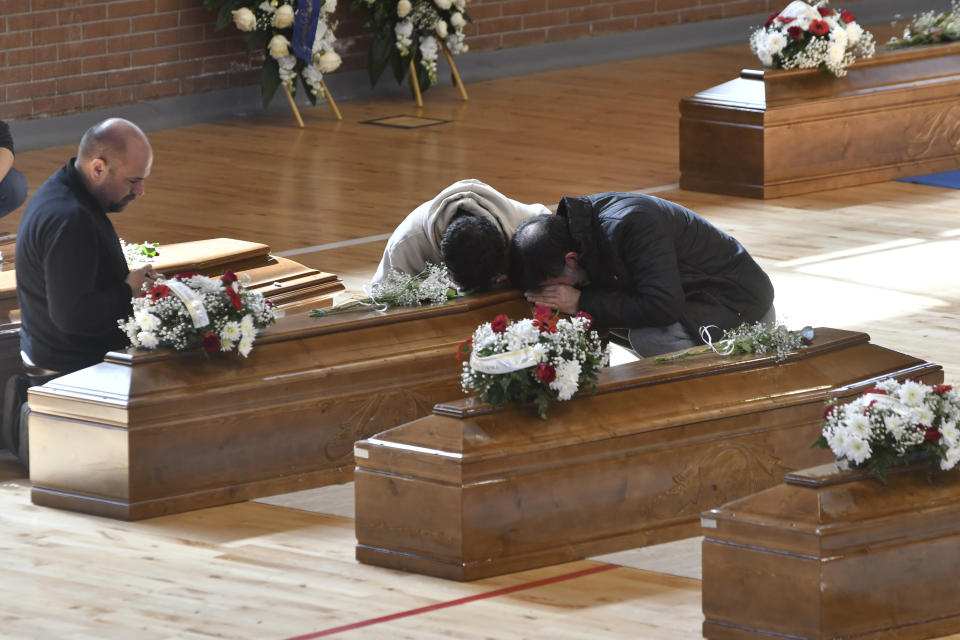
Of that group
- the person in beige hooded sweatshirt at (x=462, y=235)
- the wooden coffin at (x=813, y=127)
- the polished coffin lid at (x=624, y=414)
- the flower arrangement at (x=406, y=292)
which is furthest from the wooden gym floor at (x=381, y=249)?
the person in beige hooded sweatshirt at (x=462, y=235)

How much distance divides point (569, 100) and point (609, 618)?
860 centimetres

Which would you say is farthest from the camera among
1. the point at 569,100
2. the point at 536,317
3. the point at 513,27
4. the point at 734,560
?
the point at 513,27

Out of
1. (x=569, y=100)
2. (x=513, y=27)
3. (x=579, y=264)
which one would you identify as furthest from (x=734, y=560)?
(x=513, y=27)

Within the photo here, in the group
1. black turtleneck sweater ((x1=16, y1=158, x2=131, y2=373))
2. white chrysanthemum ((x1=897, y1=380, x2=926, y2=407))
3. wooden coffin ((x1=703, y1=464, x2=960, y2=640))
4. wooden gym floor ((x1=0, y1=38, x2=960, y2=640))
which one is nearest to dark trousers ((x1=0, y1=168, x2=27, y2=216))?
wooden gym floor ((x1=0, y1=38, x2=960, y2=640))

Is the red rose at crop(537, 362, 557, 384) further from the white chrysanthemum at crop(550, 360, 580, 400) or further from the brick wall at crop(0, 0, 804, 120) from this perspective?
the brick wall at crop(0, 0, 804, 120)

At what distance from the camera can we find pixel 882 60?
1018 cm

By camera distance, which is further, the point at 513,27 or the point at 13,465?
the point at 513,27

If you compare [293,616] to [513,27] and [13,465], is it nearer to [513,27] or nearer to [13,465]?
[13,465]

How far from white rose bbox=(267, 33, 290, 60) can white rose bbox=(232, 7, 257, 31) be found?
0.16 m

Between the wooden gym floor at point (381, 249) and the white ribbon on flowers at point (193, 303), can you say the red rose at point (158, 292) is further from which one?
the wooden gym floor at point (381, 249)

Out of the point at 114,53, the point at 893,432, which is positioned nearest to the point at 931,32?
the point at 114,53

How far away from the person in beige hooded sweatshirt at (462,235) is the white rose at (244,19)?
5792 mm

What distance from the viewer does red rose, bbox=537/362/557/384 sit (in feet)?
15.2

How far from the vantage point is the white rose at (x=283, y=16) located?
11.4m
